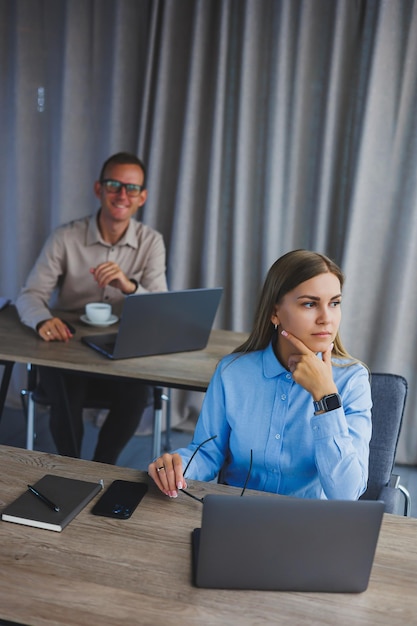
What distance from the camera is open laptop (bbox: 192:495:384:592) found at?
1.04 m

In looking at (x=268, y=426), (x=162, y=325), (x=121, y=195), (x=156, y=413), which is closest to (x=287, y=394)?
(x=268, y=426)

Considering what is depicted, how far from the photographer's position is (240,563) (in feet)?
3.59

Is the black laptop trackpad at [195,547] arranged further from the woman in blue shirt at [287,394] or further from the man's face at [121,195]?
the man's face at [121,195]

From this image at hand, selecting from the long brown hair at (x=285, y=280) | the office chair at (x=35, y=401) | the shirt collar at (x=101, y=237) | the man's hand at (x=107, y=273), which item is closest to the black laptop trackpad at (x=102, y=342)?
the man's hand at (x=107, y=273)

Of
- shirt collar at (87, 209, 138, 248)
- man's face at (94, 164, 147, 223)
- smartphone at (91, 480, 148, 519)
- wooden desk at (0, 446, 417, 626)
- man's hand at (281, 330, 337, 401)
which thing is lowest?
wooden desk at (0, 446, 417, 626)

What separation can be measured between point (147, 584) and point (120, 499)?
0.28 meters

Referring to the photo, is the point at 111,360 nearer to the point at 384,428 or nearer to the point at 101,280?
the point at 101,280

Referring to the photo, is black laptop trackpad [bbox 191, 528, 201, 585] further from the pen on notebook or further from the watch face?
the watch face

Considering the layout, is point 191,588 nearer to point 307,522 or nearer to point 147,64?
point 307,522

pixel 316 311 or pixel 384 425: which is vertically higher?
pixel 316 311

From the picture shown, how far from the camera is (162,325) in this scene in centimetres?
232

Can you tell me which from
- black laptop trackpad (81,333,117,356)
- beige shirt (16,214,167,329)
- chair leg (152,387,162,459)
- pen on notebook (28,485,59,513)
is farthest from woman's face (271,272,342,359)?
beige shirt (16,214,167,329)

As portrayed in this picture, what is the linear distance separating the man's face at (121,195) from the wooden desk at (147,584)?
68.3 inches

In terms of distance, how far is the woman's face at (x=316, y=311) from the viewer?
1.59 metres
